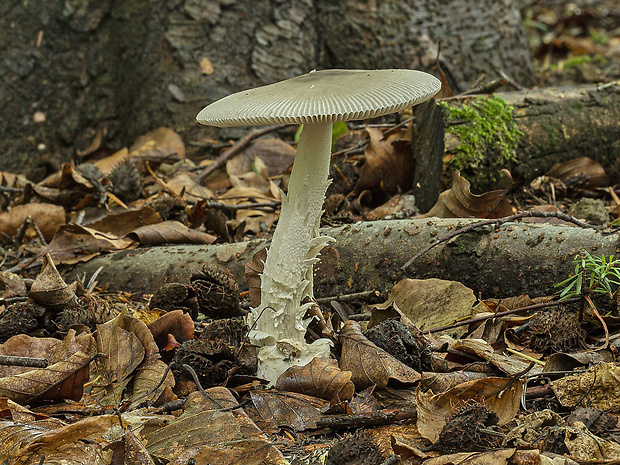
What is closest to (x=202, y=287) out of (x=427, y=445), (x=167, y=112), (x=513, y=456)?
(x=427, y=445)

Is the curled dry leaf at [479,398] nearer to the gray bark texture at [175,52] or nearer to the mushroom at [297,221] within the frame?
the mushroom at [297,221]

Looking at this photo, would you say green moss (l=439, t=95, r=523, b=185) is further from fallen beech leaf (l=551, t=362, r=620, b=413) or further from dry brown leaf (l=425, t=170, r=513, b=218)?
fallen beech leaf (l=551, t=362, r=620, b=413)

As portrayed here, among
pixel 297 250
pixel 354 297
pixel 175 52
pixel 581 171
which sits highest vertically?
pixel 175 52

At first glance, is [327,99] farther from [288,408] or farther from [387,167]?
[387,167]

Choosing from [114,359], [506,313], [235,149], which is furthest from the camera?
[235,149]

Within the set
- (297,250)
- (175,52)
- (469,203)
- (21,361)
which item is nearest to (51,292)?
(21,361)

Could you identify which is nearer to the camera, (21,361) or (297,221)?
(21,361)
